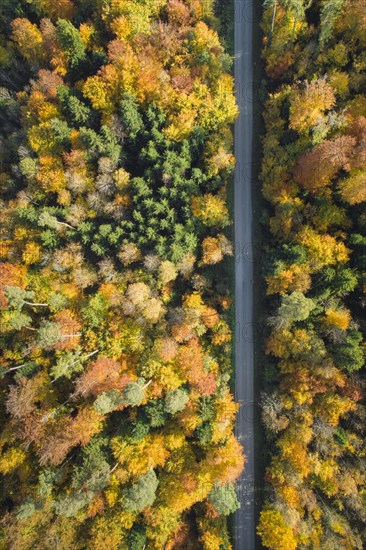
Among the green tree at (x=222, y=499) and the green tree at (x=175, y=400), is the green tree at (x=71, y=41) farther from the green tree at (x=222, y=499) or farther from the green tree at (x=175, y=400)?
the green tree at (x=222, y=499)

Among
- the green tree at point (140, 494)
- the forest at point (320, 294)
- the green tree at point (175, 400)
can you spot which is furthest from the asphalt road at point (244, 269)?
the green tree at point (140, 494)

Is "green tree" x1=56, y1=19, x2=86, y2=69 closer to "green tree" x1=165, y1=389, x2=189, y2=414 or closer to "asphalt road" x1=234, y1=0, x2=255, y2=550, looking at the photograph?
"asphalt road" x1=234, y1=0, x2=255, y2=550

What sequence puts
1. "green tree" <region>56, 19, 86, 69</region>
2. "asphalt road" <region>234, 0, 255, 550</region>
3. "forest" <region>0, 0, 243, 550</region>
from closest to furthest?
"forest" <region>0, 0, 243, 550</region>, "green tree" <region>56, 19, 86, 69</region>, "asphalt road" <region>234, 0, 255, 550</region>

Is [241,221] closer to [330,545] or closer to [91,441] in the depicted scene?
[91,441]

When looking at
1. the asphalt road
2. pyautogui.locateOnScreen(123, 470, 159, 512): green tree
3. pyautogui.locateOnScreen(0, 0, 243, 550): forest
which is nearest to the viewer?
pyautogui.locateOnScreen(123, 470, 159, 512): green tree

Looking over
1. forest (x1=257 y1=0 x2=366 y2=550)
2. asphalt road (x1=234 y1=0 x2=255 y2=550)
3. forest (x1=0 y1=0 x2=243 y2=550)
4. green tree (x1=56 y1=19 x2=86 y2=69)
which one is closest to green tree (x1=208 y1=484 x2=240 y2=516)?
forest (x1=0 y1=0 x2=243 y2=550)
